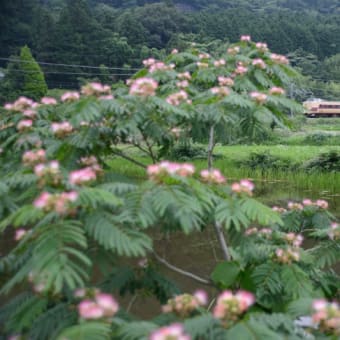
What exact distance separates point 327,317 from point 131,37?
46.2 m

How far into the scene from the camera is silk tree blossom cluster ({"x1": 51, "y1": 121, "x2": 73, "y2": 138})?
8.00 ft

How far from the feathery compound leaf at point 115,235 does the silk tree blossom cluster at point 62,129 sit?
86 centimetres

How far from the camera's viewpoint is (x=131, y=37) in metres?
45.7

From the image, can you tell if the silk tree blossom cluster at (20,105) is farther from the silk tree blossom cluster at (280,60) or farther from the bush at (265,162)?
the bush at (265,162)

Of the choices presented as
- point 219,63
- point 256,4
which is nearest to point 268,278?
point 219,63

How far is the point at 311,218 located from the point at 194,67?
145 centimetres

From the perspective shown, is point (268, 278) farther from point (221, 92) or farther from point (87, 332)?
point (87, 332)

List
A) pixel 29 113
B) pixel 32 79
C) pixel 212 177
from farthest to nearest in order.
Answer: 1. pixel 32 79
2. pixel 29 113
3. pixel 212 177

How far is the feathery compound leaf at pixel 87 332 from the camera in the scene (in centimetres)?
139

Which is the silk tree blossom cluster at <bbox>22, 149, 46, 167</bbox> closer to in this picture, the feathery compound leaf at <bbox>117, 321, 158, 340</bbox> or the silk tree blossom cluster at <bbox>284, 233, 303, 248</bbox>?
the feathery compound leaf at <bbox>117, 321, 158, 340</bbox>

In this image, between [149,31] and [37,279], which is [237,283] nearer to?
Answer: [37,279]

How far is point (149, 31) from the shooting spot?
4919 cm

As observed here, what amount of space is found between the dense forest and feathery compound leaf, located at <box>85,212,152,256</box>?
101 feet

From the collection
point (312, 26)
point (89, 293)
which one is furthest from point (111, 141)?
Answer: point (312, 26)
